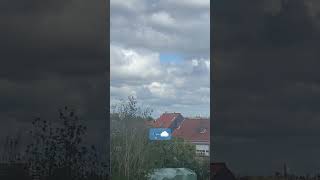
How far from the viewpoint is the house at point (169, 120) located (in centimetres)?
1122

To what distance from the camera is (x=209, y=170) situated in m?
11.3

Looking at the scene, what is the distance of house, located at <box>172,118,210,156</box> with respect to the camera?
11.1 metres

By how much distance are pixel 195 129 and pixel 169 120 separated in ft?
1.28

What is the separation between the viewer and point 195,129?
36.6 ft

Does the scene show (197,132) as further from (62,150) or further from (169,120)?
(62,150)

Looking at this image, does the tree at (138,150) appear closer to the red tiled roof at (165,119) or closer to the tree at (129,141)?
the tree at (129,141)

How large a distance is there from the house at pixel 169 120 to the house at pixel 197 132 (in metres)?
0.06

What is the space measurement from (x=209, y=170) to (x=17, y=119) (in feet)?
9.14

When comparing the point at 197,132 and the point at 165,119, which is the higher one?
the point at 165,119
